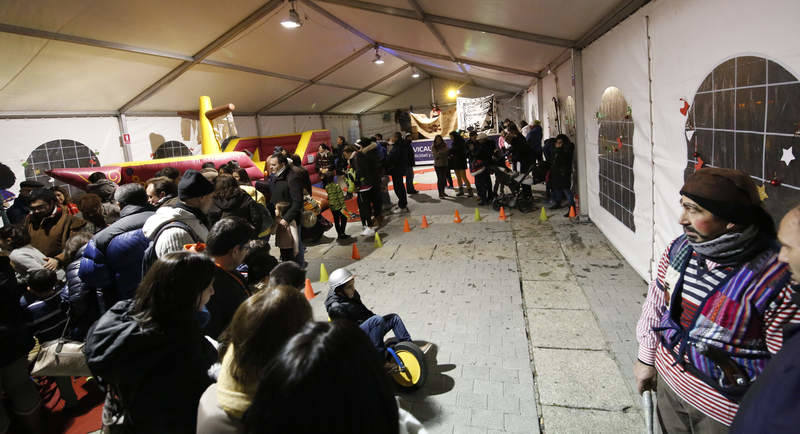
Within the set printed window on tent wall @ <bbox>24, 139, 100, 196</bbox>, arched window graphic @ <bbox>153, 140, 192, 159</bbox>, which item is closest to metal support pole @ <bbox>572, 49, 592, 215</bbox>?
printed window on tent wall @ <bbox>24, 139, 100, 196</bbox>

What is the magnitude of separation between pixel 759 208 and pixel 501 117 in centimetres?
2422

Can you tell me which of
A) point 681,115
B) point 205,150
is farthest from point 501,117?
point 681,115

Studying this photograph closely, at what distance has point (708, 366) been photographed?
1664 mm

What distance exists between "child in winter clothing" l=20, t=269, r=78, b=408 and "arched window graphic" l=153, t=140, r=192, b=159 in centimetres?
963

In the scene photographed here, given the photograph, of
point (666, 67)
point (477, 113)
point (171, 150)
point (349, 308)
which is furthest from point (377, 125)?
point (349, 308)

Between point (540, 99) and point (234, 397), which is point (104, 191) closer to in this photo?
point (234, 397)

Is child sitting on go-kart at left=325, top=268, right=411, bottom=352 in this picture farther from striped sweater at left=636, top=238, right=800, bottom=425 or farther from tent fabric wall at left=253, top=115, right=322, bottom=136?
tent fabric wall at left=253, top=115, right=322, bottom=136

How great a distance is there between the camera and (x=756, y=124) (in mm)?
2607

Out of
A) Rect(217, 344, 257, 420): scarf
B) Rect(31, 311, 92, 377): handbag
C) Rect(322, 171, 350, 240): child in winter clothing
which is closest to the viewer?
Rect(217, 344, 257, 420): scarf

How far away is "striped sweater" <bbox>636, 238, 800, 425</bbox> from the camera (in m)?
1.48

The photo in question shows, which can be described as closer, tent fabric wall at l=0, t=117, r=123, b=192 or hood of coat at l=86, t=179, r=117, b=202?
hood of coat at l=86, t=179, r=117, b=202

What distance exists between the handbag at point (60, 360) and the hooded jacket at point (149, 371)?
152 centimetres

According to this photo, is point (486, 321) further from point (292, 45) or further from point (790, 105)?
point (292, 45)

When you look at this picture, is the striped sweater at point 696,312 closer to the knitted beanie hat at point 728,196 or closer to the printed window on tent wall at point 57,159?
the knitted beanie hat at point 728,196
